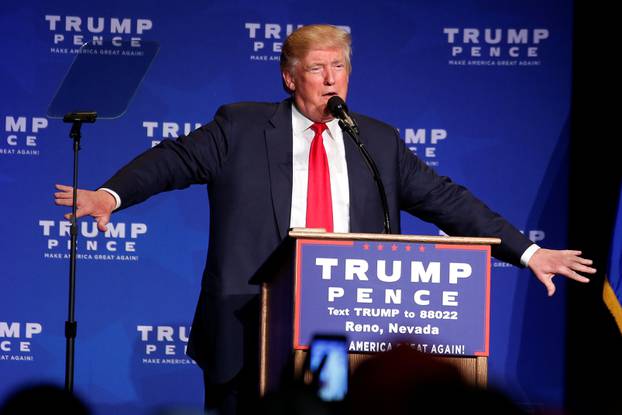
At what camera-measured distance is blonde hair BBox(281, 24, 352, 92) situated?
144 inches

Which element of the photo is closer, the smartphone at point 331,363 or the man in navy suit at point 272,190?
the smartphone at point 331,363

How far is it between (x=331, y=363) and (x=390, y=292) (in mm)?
278

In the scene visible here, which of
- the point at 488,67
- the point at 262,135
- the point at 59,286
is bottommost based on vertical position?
Answer: the point at 59,286

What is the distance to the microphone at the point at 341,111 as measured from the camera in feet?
10.5

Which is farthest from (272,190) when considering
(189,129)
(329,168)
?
(189,129)

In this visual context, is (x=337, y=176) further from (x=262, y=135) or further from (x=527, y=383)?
(x=527, y=383)

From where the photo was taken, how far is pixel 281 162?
350 centimetres

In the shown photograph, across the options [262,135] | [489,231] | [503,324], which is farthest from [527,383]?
[262,135]

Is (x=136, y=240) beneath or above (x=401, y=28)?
beneath

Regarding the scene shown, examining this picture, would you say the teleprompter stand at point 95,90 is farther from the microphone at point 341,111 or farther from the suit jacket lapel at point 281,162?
the microphone at point 341,111

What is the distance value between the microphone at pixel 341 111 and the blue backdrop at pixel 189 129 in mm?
2120

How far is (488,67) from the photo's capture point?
5457 millimetres

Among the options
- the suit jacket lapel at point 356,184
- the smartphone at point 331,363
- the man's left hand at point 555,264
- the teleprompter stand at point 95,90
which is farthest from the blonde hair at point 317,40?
the smartphone at point 331,363

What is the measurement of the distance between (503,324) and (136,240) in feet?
6.73
